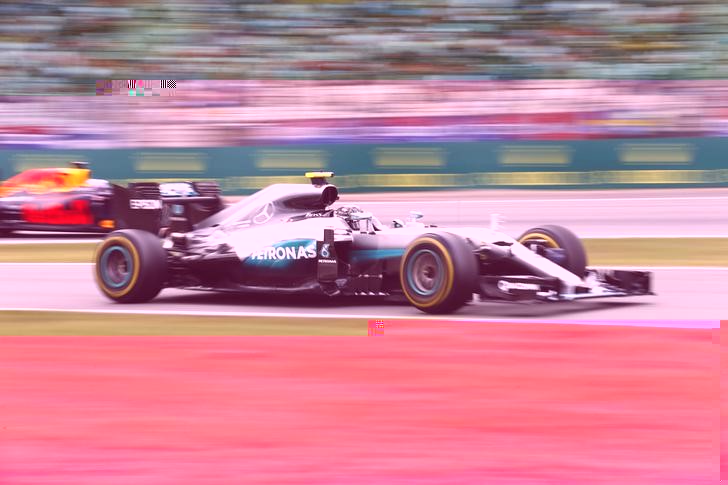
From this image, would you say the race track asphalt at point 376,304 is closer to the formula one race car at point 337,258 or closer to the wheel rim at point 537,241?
the formula one race car at point 337,258

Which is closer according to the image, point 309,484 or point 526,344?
point 309,484

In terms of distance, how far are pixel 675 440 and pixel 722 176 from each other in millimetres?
15467

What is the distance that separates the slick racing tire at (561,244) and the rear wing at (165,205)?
2.93m

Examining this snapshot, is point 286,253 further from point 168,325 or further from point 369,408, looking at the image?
point 369,408

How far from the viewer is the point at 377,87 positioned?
75.4 ft

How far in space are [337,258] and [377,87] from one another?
1367cm

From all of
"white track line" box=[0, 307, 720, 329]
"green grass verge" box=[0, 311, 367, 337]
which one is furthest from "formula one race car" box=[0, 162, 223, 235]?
"green grass verge" box=[0, 311, 367, 337]

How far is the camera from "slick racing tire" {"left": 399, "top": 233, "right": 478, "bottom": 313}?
28.8ft

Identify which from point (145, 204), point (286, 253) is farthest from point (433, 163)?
point (286, 253)

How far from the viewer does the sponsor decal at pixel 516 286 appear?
29.3 ft

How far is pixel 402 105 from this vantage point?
73.2 ft

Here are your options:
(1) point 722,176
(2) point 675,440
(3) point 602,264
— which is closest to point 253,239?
(3) point 602,264

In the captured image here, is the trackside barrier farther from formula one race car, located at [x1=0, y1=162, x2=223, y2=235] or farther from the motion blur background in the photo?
formula one race car, located at [x1=0, y1=162, x2=223, y2=235]

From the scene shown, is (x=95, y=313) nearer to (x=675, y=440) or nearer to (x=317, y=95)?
(x=675, y=440)
